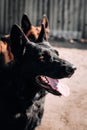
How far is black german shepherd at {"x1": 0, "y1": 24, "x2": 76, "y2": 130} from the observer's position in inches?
208

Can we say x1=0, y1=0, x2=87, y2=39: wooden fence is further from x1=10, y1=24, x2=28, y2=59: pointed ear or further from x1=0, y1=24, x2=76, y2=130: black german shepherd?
x1=10, y1=24, x2=28, y2=59: pointed ear

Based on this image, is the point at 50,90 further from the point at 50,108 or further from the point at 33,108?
the point at 50,108

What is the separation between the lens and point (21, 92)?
5352 mm

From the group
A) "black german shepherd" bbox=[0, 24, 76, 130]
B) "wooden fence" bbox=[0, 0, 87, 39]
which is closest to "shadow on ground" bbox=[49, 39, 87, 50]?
"wooden fence" bbox=[0, 0, 87, 39]

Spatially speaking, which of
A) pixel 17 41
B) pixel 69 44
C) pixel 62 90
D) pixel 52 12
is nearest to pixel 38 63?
pixel 17 41

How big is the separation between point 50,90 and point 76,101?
297 centimetres

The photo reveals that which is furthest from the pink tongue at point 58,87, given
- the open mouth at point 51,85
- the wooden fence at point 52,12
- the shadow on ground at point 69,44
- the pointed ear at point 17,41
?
the wooden fence at point 52,12

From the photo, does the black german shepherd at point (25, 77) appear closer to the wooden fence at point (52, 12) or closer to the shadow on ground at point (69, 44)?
the shadow on ground at point (69, 44)

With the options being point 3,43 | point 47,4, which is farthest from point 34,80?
point 47,4

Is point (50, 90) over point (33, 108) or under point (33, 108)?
over

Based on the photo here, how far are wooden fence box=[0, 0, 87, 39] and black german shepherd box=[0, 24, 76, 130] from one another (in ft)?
30.7

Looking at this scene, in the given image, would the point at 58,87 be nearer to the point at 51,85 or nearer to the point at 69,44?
the point at 51,85

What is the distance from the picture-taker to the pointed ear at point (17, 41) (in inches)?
205

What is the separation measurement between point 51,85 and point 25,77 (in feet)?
1.17
